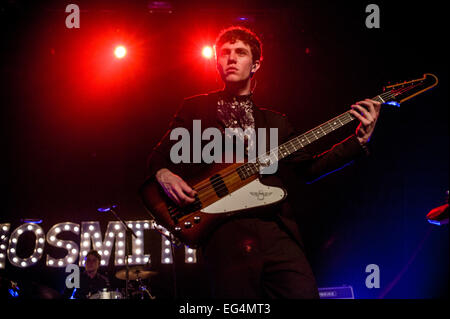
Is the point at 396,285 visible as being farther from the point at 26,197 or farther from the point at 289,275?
the point at 26,197

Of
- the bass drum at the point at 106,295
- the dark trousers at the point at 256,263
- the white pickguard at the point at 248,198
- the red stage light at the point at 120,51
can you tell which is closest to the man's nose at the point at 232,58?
the white pickguard at the point at 248,198

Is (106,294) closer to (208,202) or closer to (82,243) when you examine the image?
(82,243)

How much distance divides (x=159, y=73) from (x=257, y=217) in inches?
179

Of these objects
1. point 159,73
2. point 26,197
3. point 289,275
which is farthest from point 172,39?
point 289,275

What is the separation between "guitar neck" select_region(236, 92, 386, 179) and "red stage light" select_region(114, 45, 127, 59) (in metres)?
4.21

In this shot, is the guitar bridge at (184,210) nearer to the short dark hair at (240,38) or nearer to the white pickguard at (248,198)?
the white pickguard at (248,198)

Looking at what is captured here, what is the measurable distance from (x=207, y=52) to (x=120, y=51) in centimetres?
145

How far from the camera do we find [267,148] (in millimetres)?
2578

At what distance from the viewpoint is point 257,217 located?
2207 mm

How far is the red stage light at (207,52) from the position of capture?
5.89 m

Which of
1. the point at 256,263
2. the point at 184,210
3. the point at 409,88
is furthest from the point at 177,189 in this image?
the point at 409,88

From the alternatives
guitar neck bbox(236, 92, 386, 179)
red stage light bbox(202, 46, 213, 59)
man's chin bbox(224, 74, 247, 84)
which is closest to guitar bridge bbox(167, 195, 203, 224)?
guitar neck bbox(236, 92, 386, 179)

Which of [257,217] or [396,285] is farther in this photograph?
[396,285]

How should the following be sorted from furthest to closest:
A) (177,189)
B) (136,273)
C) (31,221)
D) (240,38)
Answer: (31,221)
(136,273)
(240,38)
(177,189)
